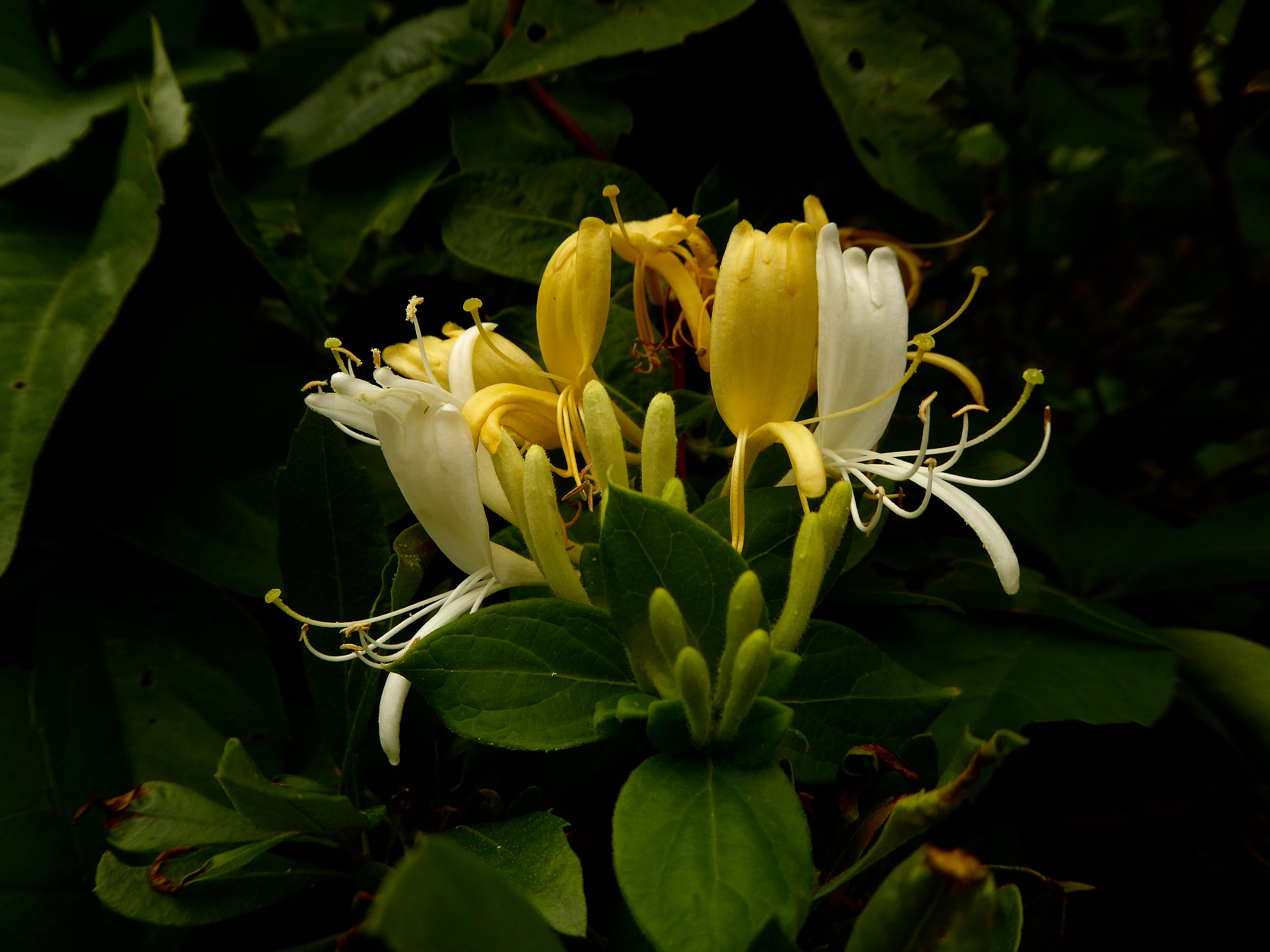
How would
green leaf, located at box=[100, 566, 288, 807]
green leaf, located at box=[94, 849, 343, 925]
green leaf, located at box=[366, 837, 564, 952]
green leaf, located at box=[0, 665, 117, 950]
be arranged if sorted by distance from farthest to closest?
1. green leaf, located at box=[100, 566, 288, 807]
2. green leaf, located at box=[0, 665, 117, 950]
3. green leaf, located at box=[94, 849, 343, 925]
4. green leaf, located at box=[366, 837, 564, 952]

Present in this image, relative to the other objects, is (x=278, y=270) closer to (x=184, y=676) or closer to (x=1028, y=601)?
(x=184, y=676)

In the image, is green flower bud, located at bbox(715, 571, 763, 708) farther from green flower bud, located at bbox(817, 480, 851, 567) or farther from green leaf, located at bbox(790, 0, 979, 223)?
green leaf, located at bbox(790, 0, 979, 223)

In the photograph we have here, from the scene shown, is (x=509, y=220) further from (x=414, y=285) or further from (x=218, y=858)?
(x=218, y=858)

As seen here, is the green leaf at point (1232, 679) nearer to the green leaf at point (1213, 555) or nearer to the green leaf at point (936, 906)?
the green leaf at point (1213, 555)

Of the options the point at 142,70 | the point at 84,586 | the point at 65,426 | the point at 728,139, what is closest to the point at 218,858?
the point at 84,586

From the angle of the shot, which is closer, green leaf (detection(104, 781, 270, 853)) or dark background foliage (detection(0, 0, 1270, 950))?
green leaf (detection(104, 781, 270, 853))

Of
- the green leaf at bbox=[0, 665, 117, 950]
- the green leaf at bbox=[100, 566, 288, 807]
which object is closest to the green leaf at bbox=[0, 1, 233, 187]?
the green leaf at bbox=[100, 566, 288, 807]

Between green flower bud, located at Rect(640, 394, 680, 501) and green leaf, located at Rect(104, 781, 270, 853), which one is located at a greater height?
green flower bud, located at Rect(640, 394, 680, 501)
